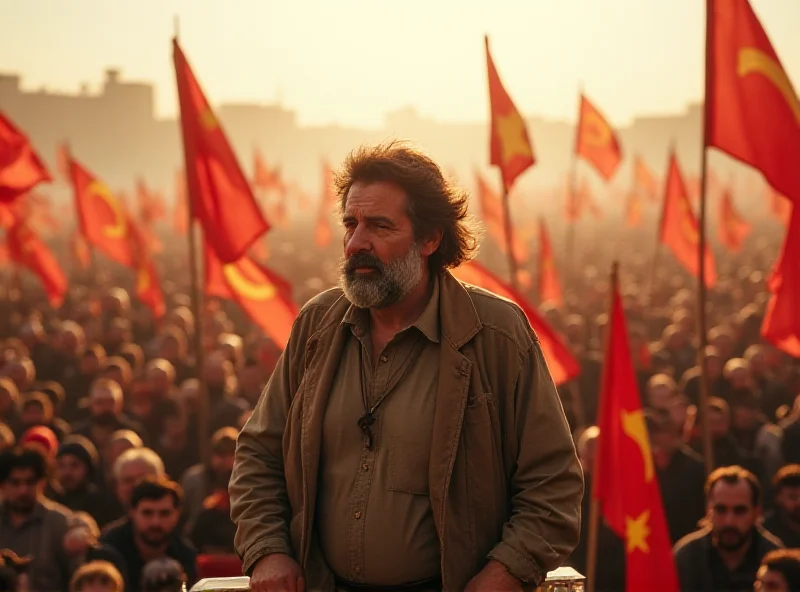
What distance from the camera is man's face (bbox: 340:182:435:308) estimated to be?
279cm

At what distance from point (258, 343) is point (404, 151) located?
1052 cm

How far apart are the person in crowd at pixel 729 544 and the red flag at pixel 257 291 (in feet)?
11.3

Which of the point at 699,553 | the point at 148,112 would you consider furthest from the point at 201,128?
the point at 148,112

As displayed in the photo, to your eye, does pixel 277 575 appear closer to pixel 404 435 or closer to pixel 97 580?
pixel 404 435

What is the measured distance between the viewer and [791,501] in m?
6.43

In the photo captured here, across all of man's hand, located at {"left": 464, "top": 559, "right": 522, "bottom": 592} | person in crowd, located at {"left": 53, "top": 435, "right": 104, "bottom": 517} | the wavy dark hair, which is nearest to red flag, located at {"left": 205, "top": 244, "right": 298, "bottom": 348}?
person in crowd, located at {"left": 53, "top": 435, "right": 104, "bottom": 517}

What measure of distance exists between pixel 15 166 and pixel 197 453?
274 centimetres

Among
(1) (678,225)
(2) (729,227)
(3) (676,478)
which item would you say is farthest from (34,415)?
(2) (729,227)

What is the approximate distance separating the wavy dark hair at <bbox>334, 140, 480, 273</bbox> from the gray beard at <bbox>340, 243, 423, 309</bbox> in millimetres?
80

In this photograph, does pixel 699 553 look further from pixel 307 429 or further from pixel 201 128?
pixel 201 128

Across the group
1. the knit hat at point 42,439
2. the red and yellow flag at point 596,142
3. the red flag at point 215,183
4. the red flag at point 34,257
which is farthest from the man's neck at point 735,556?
the red flag at point 34,257

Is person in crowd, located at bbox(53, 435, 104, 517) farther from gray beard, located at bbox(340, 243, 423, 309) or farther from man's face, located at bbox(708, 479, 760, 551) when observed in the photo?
gray beard, located at bbox(340, 243, 423, 309)

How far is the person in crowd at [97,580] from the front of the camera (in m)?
4.82

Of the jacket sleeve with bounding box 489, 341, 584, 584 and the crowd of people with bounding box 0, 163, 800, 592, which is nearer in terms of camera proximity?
the jacket sleeve with bounding box 489, 341, 584, 584
